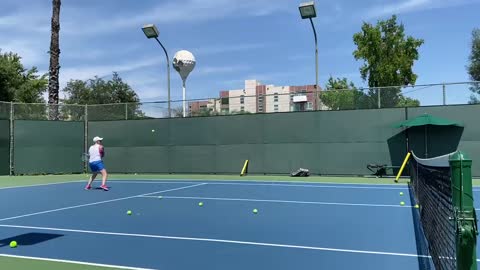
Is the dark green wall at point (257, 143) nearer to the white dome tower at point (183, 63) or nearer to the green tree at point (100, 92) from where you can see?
the white dome tower at point (183, 63)

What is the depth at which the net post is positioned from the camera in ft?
8.54

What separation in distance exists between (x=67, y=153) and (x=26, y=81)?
67.1 feet

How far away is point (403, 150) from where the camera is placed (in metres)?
16.4

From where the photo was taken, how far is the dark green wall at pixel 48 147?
64.5ft

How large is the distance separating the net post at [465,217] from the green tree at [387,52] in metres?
26.1

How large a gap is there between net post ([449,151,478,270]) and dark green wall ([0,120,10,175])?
1974cm

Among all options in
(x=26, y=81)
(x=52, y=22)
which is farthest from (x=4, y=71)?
(x=52, y=22)

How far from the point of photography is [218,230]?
21.5 feet

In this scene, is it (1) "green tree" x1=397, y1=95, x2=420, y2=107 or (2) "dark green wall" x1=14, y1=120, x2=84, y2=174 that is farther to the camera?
(2) "dark green wall" x1=14, y1=120, x2=84, y2=174

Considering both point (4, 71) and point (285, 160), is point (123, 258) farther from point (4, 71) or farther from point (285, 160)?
point (4, 71)

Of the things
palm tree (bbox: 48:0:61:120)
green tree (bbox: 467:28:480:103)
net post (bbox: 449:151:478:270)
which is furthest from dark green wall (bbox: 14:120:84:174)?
green tree (bbox: 467:28:480:103)

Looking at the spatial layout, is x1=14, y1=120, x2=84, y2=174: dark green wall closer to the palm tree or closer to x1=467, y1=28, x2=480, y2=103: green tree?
the palm tree

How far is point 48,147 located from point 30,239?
1547 cm

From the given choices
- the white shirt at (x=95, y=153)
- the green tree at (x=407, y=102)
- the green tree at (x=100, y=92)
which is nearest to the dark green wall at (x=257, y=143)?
the green tree at (x=407, y=102)
